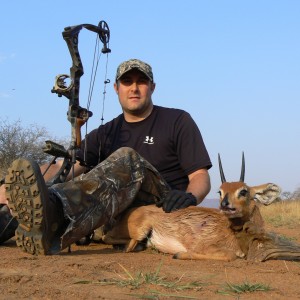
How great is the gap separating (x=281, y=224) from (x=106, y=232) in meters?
8.92

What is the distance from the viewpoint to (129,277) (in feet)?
13.4

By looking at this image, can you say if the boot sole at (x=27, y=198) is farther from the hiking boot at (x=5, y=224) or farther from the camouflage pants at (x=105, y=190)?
the hiking boot at (x=5, y=224)

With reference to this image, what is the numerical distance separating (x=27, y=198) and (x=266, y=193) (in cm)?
304

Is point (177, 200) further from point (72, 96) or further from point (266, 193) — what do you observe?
point (72, 96)

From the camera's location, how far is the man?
4.90 metres

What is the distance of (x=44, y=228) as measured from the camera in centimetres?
492

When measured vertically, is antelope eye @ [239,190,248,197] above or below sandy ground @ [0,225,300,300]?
above

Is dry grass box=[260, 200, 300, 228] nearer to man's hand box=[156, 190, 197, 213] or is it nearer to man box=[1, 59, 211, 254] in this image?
man box=[1, 59, 211, 254]

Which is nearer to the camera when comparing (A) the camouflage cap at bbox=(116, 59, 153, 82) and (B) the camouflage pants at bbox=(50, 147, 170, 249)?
(B) the camouflage pants at bbox=(50, 147, 170, 249)

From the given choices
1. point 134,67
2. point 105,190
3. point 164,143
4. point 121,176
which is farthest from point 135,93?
point 105,190

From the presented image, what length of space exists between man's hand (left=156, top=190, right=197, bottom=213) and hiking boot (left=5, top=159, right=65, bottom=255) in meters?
1.53

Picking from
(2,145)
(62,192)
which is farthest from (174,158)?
(2,145)

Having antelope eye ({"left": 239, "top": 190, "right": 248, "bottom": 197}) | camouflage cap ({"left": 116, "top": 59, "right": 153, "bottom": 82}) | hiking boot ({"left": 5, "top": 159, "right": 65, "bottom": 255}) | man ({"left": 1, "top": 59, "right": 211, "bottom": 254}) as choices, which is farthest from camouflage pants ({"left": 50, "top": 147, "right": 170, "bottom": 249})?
camouflage cap ({"left": 116, "top": 59, "right": 153, "bottom": 82})

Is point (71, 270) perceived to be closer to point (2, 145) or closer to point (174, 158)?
point (174, 158)
